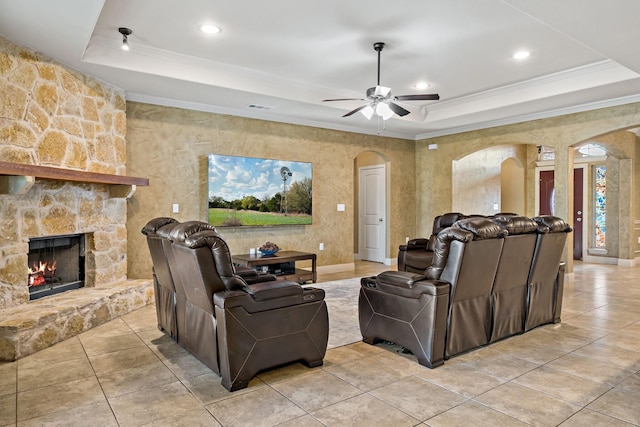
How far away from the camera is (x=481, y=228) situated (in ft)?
10.4

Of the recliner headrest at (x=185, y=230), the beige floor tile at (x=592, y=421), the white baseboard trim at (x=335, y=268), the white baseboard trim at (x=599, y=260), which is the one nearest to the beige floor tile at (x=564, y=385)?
the beige floor tile at (x=592, y=421)

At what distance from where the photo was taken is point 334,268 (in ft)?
25.4

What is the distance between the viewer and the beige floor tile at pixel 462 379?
2760mm

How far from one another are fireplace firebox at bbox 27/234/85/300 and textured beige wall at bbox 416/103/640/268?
21.2 ft

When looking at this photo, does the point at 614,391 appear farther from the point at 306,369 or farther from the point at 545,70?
the point at 545,70

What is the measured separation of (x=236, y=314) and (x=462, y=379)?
63.7 inches

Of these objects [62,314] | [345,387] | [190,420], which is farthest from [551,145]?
[62,314]

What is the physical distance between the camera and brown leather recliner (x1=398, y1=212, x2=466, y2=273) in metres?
5.97

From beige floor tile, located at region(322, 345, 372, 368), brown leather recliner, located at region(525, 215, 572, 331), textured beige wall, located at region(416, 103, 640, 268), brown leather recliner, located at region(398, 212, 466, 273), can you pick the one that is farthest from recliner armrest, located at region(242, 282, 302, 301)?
textured beige wall, located at region(416, 103, 640, 268)

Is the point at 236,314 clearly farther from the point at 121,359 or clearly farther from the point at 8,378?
the point at 8,378

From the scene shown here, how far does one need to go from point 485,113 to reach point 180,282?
5583 millimetres

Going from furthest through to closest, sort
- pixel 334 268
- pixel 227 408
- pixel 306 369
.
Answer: pixel 334 268, pixel 306 369, pixel 227 408

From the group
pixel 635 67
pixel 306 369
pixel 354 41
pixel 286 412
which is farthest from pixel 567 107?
pixel 286 412

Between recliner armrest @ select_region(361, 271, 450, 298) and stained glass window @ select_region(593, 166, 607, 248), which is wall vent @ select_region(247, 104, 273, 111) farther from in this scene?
stained glass window @ select_region(593, 166, 607, 248)
